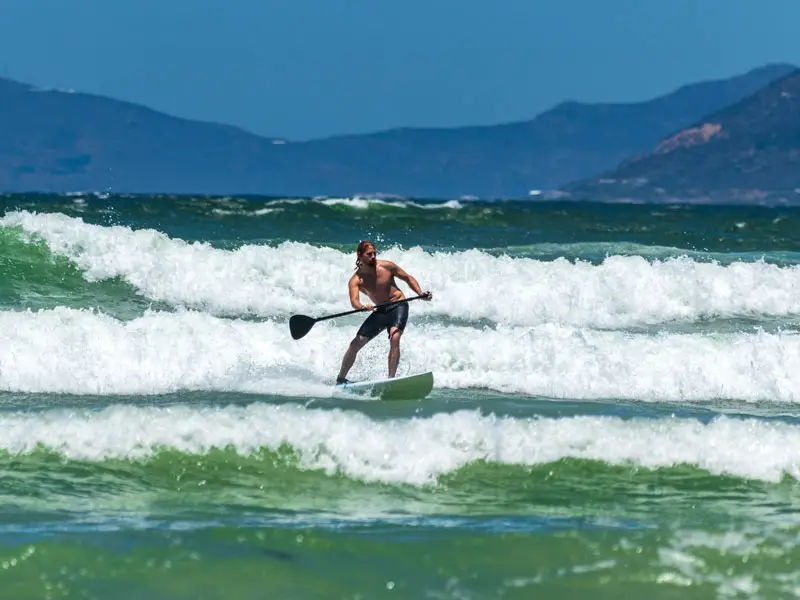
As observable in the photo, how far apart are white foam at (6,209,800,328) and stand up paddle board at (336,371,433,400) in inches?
238

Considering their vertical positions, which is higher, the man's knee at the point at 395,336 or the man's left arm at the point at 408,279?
the man's left arm at the point at 408,279

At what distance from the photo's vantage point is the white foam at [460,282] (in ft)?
63.7

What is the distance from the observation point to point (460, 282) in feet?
66.3

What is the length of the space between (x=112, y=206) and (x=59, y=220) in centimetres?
2571

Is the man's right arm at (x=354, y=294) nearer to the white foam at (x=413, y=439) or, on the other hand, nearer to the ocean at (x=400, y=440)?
the ocean at (x=400, y=440)

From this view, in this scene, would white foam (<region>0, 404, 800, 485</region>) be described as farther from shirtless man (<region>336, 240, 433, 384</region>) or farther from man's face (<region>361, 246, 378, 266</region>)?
man's face (<region>361, 246, 378, 266</region>)

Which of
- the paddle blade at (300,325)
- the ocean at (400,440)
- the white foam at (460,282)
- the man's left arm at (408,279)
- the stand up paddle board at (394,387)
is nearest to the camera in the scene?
the ocean at (400,440)

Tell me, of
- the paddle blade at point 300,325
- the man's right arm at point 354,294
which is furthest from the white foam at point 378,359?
the man's right arm at point 354,294

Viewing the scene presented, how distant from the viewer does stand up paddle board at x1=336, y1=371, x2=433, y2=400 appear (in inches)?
488

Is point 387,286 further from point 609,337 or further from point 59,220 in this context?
point 59,220

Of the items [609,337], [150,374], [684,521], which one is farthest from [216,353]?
[684,521]

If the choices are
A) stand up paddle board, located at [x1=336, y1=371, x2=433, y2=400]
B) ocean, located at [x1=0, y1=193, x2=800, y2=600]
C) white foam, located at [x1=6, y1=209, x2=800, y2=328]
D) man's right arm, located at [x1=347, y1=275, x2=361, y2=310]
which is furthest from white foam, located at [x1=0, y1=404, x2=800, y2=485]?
white foam, located at [x1=6, y1=209, x2=800, y2=328]

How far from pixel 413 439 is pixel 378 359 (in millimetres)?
3961

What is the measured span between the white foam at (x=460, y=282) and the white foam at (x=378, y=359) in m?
3.52
